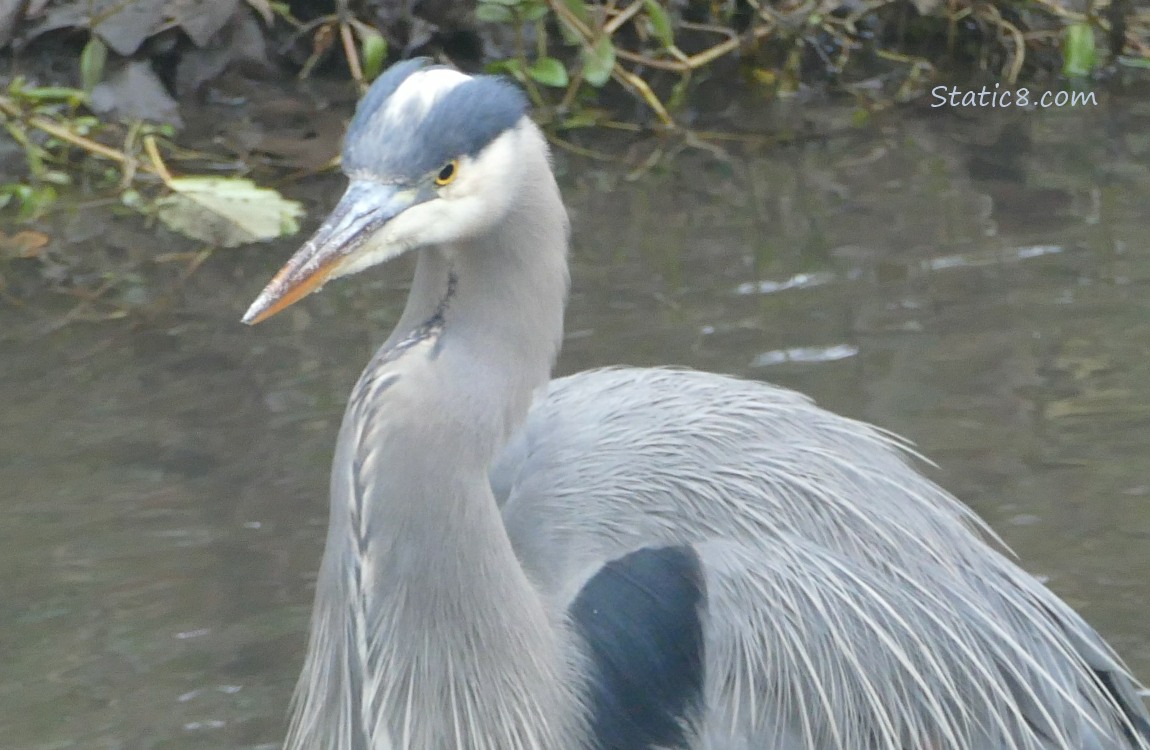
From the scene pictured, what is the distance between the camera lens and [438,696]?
2629 millimetres

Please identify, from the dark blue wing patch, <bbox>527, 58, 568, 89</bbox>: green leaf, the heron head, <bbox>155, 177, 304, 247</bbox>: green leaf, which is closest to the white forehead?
the heron head

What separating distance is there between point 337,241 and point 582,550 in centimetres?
78

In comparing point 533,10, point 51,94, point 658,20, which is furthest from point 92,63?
point 658,20

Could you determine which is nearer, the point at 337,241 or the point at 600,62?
the point at 337,241

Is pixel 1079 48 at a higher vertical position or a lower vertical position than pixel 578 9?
lower

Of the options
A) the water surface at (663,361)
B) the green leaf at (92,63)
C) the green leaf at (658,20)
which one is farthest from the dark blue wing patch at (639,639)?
the green leaf at (92,63)

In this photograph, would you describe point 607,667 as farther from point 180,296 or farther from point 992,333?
point 180,296

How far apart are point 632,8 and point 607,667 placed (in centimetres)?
347

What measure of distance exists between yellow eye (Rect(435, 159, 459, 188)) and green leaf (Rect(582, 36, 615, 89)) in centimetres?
325

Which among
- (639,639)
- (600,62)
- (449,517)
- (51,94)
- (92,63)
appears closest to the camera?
(449,517)

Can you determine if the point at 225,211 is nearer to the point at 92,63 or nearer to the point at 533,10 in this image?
the point at 92,63

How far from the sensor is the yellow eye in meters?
2.34

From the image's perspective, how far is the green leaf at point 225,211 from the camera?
16.1 feet

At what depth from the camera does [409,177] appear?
7.59 feet
